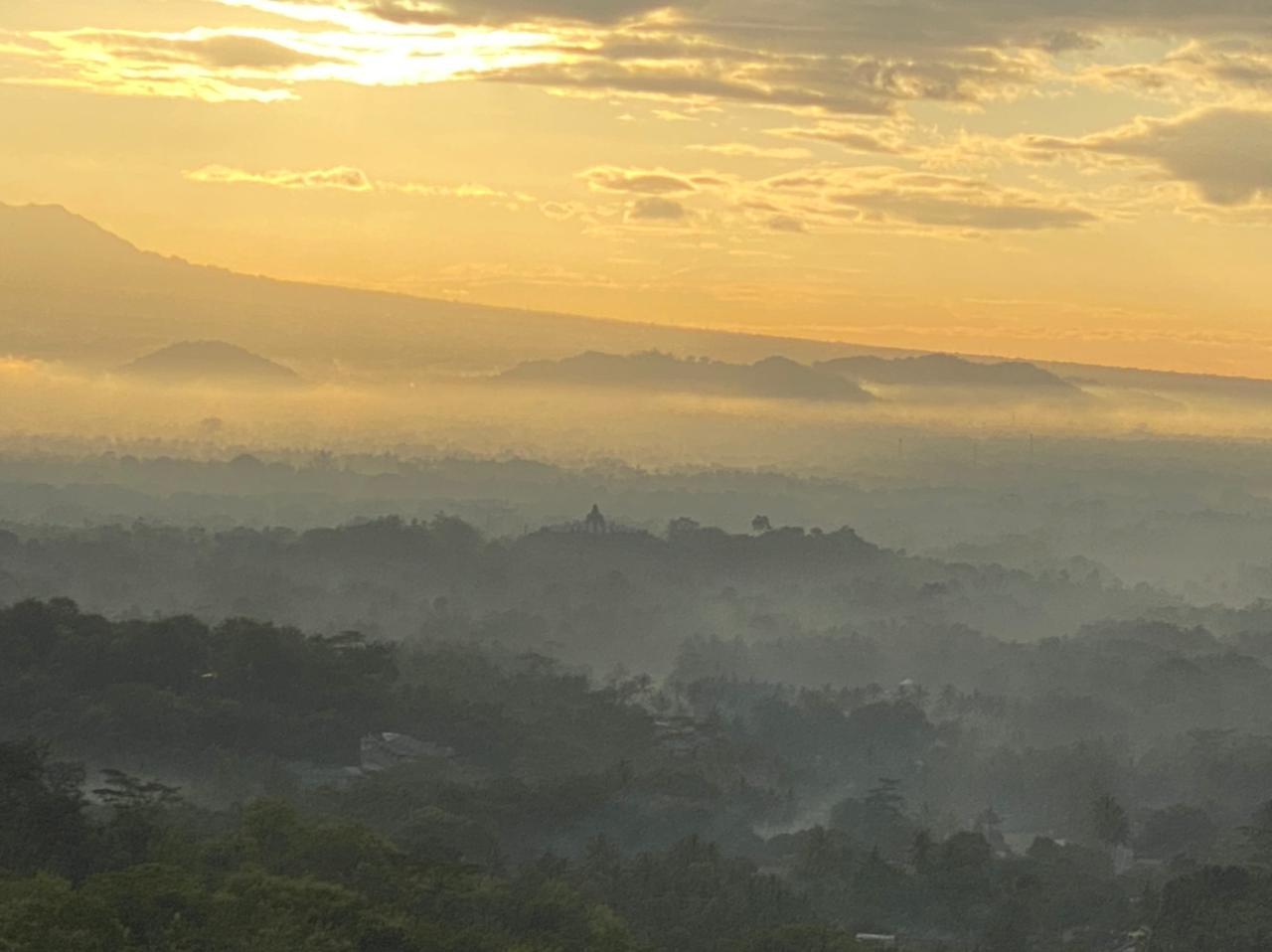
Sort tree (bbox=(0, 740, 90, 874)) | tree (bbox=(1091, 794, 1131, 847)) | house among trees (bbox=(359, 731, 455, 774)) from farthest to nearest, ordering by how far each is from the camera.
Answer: house among trees (bbox=(359, 731, 455, 774)) → tree (bbox=(1091, 794, 1131, 847)) → tree (bbox=(0, 740, 90, 874))

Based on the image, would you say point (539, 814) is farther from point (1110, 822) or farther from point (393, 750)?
point (1110, 822)

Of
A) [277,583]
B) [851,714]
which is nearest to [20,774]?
[851,714]

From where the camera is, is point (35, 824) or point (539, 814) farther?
point (539, 814)

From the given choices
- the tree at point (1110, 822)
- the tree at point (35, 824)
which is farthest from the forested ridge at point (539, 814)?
the tree at point (1110, 822)

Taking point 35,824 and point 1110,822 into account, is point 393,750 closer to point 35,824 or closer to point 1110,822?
point 1110,822

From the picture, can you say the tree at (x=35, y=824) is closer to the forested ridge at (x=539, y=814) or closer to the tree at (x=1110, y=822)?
the forested ridge at (x=539, y=814)

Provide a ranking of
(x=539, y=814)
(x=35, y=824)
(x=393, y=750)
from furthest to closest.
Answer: (x=393, y=750), (x=539, y=814), (x=35, y=824)

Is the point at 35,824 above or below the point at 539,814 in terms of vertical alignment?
above

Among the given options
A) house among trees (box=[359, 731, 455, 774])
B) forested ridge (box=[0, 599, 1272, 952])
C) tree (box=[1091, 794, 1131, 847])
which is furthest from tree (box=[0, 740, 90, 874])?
tree (box=[1091, 794, 1131, 847])

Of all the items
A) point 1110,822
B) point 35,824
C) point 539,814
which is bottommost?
point 1110,822

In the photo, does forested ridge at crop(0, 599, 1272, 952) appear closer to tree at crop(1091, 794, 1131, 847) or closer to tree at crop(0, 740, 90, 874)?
tree at crop(0, 740, 90, 874)

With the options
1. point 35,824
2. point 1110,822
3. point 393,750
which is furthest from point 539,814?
point 35,824

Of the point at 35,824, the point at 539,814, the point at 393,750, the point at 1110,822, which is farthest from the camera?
the point at 393,750
